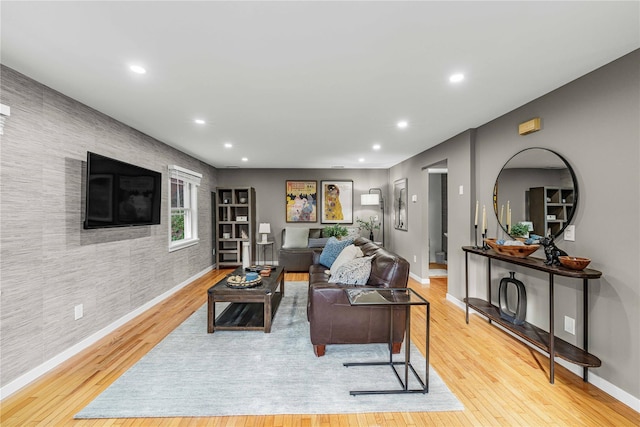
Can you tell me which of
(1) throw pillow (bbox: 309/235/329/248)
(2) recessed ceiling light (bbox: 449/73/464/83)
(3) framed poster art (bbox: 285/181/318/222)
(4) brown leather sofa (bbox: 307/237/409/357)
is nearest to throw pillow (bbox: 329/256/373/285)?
(4) brown leather sofa (bbox: 307/237/409/357)

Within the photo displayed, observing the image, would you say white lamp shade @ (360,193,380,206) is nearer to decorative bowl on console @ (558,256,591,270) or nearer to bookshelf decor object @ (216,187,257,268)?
bookshelf decor object @ (216,187,257,268)

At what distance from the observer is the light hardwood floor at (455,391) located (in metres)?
1.82

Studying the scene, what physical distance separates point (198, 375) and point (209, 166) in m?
5.03

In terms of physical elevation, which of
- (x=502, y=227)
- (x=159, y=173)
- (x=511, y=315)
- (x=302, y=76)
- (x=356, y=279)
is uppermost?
(x=302, y=76)

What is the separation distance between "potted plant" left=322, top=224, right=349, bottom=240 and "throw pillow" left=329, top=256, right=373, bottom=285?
12.3 ft

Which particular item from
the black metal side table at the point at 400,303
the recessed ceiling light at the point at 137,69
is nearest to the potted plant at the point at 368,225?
the black metal side table at the point at 400,303

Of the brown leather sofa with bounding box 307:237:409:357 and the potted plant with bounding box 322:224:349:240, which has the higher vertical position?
the potted plant with bounding box 322:224:349:240

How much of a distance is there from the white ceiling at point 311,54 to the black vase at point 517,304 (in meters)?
1.75

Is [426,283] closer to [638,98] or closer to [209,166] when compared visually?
[638,98]

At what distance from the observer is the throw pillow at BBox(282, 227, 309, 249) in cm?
658

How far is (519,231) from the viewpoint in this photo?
2801 mm

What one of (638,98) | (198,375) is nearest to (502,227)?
(638,98)

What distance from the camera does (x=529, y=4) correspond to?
146 cm

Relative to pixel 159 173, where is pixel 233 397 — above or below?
below
